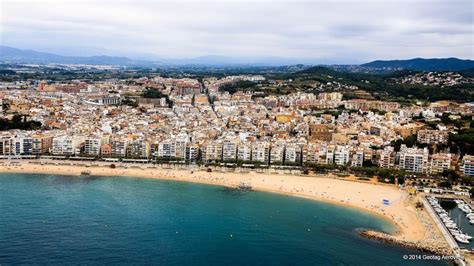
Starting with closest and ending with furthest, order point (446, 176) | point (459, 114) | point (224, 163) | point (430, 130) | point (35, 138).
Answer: point (446, 176), point (224, 163), point (35, 138), point (430, 130), point (459, 114)

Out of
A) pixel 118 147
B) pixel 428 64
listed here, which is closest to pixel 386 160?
pixel 118 147

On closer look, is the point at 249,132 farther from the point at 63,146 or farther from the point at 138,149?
the point at 63,146

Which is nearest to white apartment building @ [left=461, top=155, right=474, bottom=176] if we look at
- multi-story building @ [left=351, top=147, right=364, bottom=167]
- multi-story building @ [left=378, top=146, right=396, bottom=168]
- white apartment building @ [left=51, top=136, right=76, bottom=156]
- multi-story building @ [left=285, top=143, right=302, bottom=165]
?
multi-story building @ [left=378, top=146, right=396, bottom=168]

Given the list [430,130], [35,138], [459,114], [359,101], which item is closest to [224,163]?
[35,138]

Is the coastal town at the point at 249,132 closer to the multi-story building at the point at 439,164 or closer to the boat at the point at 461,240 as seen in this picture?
the multi-story building at the point at 439,164

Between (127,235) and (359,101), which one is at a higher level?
(359,101)

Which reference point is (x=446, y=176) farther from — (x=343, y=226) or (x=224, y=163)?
(x=224, y=163)

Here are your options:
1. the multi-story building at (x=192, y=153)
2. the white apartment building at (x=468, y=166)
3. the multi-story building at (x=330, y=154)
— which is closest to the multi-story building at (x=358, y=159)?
the multi-story building at (x=330, y=154)
